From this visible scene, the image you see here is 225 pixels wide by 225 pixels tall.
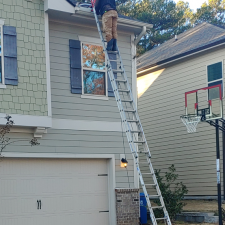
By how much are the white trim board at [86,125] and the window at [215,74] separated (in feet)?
14.9

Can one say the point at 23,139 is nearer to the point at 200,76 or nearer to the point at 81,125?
the point at 81,125

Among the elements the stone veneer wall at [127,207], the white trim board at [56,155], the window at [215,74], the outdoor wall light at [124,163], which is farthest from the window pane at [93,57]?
the window at [215,74]

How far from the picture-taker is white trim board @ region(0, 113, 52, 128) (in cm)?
1035

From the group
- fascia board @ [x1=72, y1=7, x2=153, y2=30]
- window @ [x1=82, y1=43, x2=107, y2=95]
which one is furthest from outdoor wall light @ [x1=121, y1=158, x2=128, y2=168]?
fascia board @ [x1=72, y1=7, x2=153, y2=30]

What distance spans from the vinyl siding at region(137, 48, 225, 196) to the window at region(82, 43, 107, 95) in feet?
15.4

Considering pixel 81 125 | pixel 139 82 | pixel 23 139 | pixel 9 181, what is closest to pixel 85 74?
pixel 81 125

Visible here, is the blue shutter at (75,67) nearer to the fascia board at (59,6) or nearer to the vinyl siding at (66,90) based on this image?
the vinyl siding at (66,90)

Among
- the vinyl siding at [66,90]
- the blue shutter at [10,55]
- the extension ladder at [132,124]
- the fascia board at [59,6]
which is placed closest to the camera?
the extension ladder at [132,124]

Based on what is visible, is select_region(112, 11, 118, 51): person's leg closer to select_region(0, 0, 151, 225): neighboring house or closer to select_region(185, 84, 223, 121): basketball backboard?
select_region(0, 0, 151, 225): neighboring house

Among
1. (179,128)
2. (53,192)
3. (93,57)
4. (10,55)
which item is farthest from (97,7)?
(179,128)

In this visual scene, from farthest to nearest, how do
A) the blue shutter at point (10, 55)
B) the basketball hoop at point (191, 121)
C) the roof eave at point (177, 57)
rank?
1. the roof eave at point (177, 57)
2. the basketball hoop at point (191, 121)
3. the blue shutter at point (10, 55)

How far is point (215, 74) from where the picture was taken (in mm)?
15211

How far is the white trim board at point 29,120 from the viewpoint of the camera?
34.0 feet

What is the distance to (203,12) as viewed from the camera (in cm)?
3609
